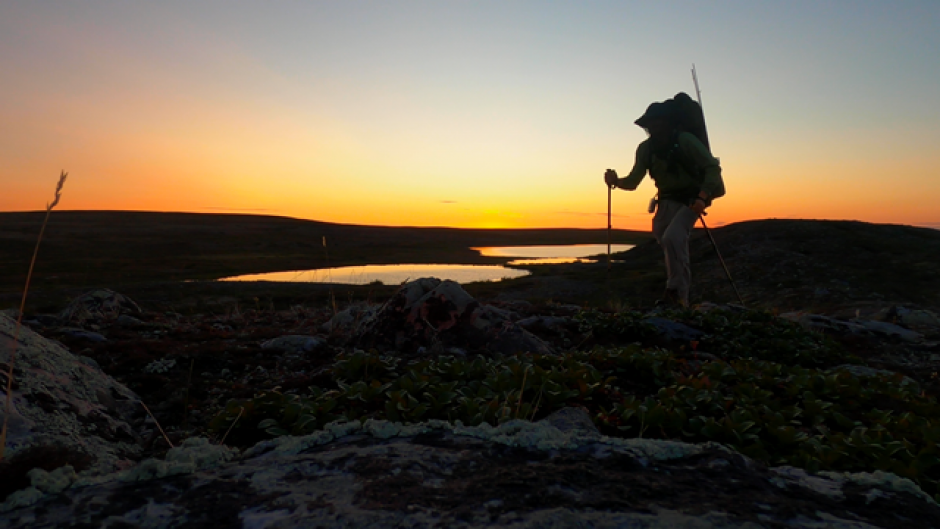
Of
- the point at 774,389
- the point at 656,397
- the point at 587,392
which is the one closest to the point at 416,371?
the point at 587,392

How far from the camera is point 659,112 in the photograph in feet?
32.0

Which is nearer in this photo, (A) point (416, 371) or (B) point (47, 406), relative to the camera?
(B) point (47, 406)

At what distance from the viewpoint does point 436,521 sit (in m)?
1.31

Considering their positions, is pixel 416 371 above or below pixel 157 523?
below

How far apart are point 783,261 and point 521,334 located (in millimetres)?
20166

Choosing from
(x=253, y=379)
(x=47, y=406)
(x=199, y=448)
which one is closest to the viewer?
(x=199, y=448)

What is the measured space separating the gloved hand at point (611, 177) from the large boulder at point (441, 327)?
17.8 feet

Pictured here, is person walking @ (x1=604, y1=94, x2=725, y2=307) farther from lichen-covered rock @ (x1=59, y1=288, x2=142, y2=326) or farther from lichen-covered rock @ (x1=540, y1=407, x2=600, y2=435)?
lichen-covered rock @ (x1=59, y1=288, x2=142, y2=326)

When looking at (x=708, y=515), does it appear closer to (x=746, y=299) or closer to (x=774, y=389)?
(x=774, y=389)

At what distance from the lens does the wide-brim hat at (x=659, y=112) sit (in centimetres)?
973

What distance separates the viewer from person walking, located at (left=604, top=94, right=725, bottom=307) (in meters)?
9.27

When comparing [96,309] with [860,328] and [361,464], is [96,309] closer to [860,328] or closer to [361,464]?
[361,464]

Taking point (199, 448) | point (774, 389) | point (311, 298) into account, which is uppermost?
point (199, 448)

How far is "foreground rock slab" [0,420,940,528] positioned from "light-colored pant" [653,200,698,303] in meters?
7.97
